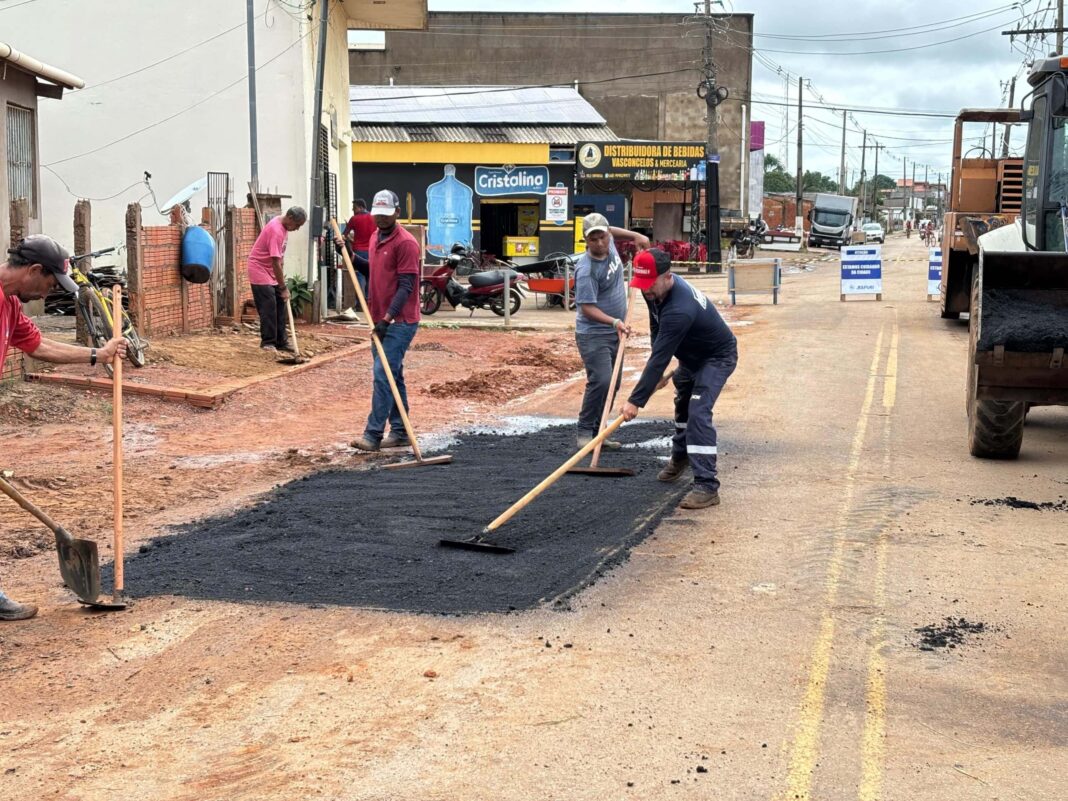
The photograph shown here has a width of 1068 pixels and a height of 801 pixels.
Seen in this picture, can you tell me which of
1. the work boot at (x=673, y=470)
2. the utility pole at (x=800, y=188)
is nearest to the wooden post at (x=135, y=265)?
the work boot at (x=673, y=470)

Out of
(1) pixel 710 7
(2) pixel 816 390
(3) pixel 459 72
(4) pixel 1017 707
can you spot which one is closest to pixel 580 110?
(1) pixel 710 7

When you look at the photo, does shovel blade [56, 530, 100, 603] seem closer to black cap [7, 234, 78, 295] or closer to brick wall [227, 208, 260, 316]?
black cap [7, 234, 78, 295]

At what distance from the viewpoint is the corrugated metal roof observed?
37031mm

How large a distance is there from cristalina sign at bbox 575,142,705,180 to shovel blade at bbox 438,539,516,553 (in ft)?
109

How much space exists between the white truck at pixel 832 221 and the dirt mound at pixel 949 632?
6196cm

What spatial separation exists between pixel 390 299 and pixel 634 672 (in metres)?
5.08

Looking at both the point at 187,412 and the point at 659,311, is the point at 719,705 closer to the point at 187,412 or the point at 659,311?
the point at 659,311

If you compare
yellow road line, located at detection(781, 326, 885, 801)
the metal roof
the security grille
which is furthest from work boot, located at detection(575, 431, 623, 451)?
the metal roof

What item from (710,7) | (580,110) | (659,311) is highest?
(710,7)

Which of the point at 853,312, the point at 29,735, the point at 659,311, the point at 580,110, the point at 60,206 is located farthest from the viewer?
the point at 580,110

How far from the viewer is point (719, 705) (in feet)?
14.2

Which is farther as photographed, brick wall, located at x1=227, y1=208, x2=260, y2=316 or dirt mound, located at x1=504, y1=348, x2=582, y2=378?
brick wall, located at x1=227, y1=208, x2=260, y2=316

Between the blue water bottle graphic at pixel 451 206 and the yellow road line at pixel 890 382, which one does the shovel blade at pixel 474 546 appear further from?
the blue water bottle graphic at pixel 451 206

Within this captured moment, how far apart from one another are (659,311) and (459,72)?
190 feet
